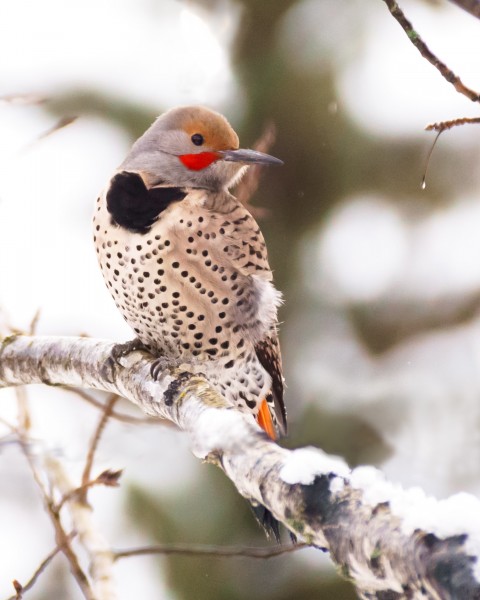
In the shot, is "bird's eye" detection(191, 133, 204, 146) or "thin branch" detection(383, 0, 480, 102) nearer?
"thin branch" detection(383, 0, 480, 102)

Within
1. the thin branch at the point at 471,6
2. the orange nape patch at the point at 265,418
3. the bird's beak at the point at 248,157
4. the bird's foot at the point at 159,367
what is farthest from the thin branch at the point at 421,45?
the orange nape patch at the point at 265,418

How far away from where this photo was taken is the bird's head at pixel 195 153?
121 inches

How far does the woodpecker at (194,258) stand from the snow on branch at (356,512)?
0.83 metres

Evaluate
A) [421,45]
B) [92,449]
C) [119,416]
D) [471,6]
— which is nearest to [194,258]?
[119,416]

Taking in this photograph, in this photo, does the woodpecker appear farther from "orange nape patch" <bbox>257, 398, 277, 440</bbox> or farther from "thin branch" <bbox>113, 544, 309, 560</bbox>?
"thin branch" <bbox>113, 544, 309, 560</bbox>

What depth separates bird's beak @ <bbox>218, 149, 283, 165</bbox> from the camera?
3.00 metres

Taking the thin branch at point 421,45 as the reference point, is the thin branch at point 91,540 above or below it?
below

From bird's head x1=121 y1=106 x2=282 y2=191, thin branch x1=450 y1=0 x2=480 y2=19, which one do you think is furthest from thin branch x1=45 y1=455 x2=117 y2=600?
thin branch x1=450 y1=0 x2=480 y2=19

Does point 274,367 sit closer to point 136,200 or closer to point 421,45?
point 136,200

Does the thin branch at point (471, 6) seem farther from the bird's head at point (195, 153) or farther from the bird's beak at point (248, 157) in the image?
the bird's head at point (195, 153)

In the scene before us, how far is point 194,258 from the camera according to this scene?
288cm

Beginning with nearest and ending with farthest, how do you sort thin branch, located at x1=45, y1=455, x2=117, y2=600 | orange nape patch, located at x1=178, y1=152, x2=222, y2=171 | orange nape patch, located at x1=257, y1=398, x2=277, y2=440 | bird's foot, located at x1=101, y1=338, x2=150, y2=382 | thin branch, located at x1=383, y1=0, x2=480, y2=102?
thin branch, located at x1=383, y1=0, x2=480, y2=102
thin branch, located at x1=45, y1=455, x2=117, y2=600
bird's foot, located at x1=101, y1=338, x2=150, y2=382
orange nape patch, located at x1=178, y1=152, x2=222, y2=171
orange nape patch, located at x1=257, y1=398, x2=277, y2=440

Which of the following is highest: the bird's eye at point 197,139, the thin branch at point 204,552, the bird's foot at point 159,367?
the bird's eye at point 197,139

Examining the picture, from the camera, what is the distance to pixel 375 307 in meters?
5.64
